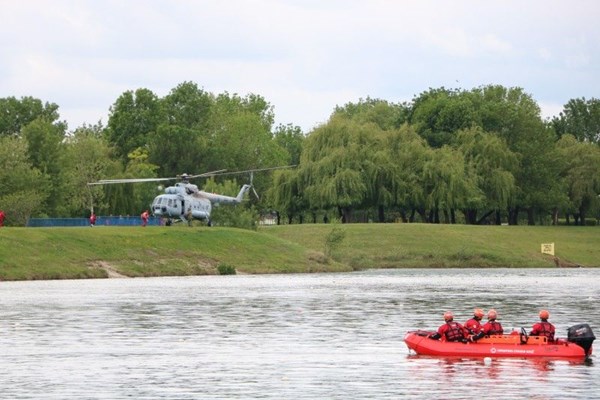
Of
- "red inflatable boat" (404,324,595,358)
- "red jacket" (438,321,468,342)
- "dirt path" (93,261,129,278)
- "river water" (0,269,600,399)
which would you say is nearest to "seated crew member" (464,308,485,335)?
"red jacket" (438,321,468,342)

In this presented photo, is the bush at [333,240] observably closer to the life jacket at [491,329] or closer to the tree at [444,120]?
the tree at [444,120]

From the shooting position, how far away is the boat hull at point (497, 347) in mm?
50031

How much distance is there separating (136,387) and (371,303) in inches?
1570

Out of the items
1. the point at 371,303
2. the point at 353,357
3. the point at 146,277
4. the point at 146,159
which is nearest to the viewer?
the point at 353,357

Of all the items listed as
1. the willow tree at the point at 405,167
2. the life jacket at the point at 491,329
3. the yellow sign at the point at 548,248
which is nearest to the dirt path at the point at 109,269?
the willow tree at the point at 405,167

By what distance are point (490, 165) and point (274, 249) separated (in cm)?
5246

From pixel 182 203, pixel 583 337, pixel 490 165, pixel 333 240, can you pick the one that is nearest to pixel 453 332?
pixel 583 337

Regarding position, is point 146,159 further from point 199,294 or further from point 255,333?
point 255,333

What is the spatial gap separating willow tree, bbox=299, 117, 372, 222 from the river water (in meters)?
58.6

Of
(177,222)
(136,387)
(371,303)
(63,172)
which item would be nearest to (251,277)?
(177,222)

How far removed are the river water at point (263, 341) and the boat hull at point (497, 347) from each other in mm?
455

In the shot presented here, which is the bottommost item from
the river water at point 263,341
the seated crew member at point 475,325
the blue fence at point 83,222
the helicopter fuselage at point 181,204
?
the river water at point 263,341

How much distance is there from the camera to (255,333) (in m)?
62.2

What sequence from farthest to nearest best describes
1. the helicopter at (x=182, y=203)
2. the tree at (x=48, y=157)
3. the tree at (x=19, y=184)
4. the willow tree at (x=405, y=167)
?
the willow tree at (x=405, y=167)
the tree at (x=48, y=157)
the tree at (x=19, y=184)
the helicopter at (x=182, y=203)
